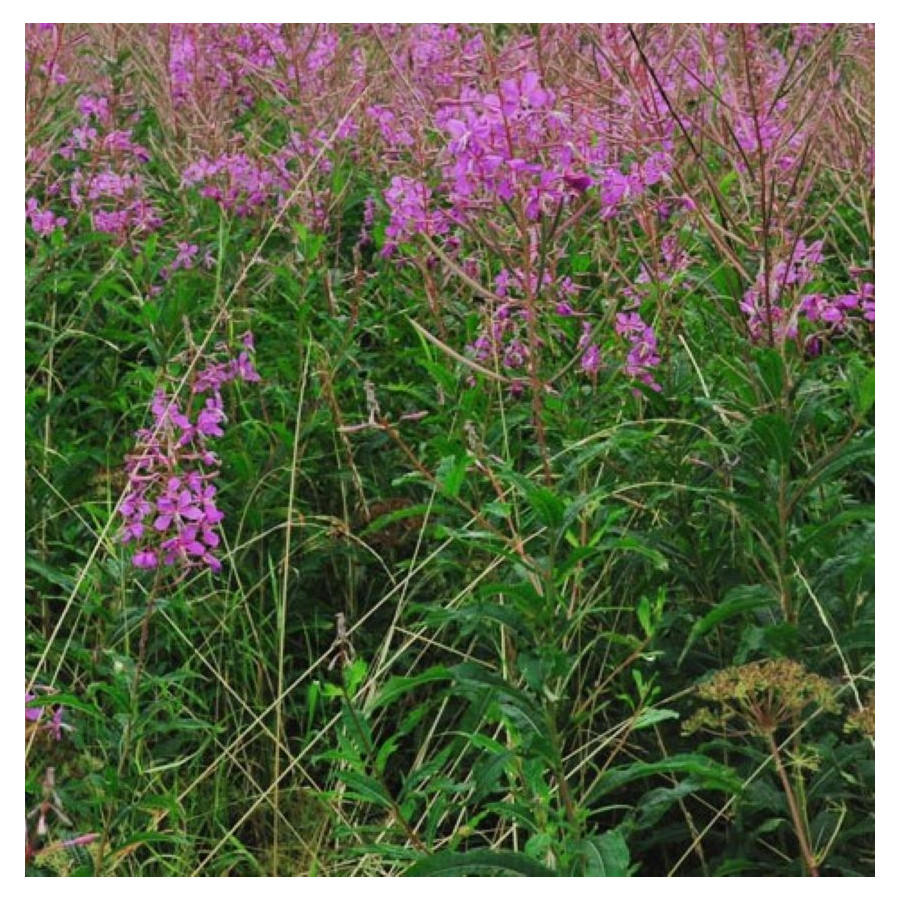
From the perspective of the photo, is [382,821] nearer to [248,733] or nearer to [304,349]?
[248,733]

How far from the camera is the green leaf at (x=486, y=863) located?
210 centimetres

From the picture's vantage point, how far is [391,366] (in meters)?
3.30

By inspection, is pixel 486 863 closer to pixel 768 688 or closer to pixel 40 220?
pixel 768 688

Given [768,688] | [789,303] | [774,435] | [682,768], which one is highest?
[789,303]

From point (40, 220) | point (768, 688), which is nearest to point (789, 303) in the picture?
→ point (768, 688)

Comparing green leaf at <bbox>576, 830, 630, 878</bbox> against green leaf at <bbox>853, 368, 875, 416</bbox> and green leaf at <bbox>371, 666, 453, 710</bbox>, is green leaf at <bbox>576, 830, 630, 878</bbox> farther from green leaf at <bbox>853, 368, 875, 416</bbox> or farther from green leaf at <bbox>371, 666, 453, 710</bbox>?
green leaf at <bbox>853, 368, 875, 416</bbox>

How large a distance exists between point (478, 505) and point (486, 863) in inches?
29.5

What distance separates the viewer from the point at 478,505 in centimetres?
268

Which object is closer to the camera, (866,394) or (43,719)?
(866,394)

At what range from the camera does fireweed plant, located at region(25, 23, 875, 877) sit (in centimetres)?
226

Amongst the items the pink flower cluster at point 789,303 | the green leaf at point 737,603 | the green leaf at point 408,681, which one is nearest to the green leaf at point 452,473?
the green leaf at point 408,681

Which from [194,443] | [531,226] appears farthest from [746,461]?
[194,443]

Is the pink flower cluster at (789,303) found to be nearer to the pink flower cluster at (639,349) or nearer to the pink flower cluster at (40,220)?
the pink flower cluster at (639,349)
